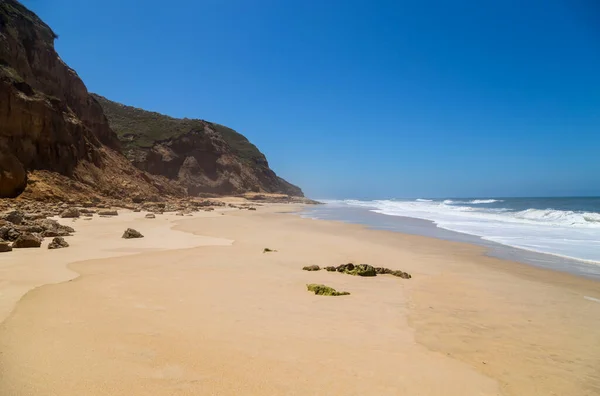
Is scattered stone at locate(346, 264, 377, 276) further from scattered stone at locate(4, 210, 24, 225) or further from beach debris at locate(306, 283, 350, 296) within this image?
scattered stone at locate(4, 210, 24, 225)

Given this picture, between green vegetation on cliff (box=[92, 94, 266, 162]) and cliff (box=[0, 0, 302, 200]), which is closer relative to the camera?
cliff (box=[0, 0, 302, 200])

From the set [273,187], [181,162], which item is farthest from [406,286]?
[273,187]

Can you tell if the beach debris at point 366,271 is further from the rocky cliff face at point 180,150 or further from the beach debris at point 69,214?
the rocky cliff face at point 180,150

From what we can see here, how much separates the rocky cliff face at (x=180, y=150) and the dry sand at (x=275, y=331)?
161 ft

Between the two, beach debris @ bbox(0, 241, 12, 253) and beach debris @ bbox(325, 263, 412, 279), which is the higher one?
beach debris @ bbox(0, 241, 12, 253)

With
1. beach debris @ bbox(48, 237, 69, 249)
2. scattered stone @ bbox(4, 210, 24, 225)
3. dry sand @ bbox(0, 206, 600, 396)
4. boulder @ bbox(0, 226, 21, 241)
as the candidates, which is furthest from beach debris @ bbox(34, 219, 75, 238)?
dry sand @ bbox(0, 206, 600, 396)

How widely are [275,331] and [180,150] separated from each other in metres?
62.3

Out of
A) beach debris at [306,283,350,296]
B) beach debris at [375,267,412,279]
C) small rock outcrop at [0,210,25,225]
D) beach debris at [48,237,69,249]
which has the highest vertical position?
small rock outcrop at [0,210,25,225]

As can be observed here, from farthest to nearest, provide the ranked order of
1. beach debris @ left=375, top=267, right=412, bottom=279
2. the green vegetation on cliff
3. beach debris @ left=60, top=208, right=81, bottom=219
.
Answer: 1. the green vegetation on cliff
2. beach debris @ left=60, top=208, right=81, bottom=219
3. beach debris @ left=375, top=267, right=412, bottom=279

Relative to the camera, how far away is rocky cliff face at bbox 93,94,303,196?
55.2 meters

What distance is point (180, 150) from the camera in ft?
203

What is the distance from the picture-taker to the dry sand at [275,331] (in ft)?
9.34

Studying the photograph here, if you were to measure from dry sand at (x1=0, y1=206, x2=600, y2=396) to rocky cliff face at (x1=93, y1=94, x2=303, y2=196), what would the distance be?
161 ft

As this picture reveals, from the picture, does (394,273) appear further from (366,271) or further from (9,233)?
(9,233)
